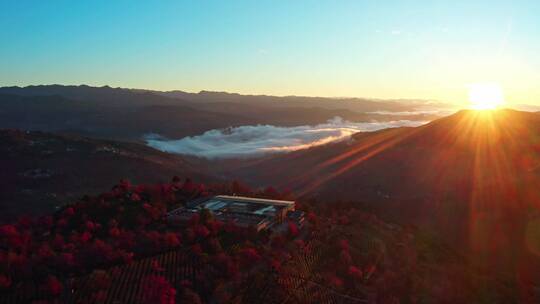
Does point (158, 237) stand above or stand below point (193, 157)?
above

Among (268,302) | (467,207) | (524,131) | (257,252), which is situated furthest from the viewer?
(524,131)

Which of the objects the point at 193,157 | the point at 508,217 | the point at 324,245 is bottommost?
the point at 193,157

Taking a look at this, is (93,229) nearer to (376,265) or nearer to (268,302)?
(268,302)

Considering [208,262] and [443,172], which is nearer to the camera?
[208,262]

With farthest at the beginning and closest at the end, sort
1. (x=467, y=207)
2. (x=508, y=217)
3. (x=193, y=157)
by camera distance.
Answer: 1. (x=193, y=157)
2. (x=467, y=207)
3. (x=508, y=217)

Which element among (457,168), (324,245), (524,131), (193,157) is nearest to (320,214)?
(324,245)

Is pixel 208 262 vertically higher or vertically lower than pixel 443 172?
higher

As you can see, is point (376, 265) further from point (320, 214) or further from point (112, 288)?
point (112, 288)

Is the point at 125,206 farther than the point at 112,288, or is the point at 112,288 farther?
the point at 125,206

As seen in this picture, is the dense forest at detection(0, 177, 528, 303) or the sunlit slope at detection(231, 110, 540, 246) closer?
the dense forest at detection(0, 177, 528, 303)

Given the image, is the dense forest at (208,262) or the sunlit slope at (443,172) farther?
the sunlit slope at (443,172)
